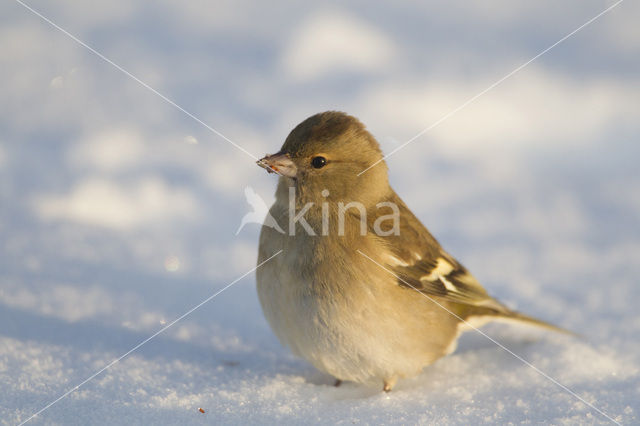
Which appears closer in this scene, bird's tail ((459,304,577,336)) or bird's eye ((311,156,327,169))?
bird's eye ((311,156,327,169))

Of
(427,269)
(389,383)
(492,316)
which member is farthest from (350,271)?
(492,316)

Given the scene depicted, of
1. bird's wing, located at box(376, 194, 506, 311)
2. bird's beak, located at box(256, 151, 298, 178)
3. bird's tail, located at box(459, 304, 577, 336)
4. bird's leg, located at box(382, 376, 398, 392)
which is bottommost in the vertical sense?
bird's leg, located at box(382, 376, 398, 392)

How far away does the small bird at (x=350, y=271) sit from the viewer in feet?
9.51

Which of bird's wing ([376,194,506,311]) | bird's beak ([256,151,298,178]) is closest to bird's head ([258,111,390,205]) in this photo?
bird's beak ([256,151,298,178])

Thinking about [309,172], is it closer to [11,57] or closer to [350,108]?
[350,108]

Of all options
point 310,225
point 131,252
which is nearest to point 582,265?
point 310,225

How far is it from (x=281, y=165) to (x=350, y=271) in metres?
0.63

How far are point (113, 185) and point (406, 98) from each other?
10.3 feet

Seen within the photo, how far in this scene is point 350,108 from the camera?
6266 millimetres

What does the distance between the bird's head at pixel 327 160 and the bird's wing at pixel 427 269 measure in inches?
11.5

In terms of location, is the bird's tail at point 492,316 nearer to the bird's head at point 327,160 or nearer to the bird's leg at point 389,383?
the bird's leg at point 389,383

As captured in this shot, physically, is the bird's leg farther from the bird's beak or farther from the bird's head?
the bird's beak

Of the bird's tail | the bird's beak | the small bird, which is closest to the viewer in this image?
the small bird

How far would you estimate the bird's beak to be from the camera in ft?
10.1
